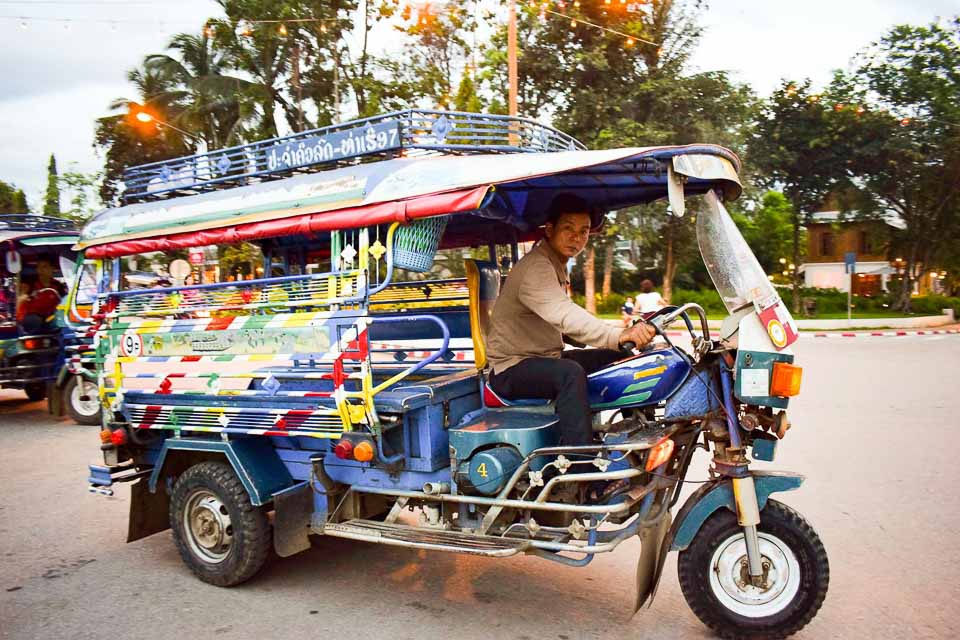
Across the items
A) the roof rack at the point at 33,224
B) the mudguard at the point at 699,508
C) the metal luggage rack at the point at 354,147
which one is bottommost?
the mudguard at the point at 699,508

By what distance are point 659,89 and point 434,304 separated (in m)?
18.2

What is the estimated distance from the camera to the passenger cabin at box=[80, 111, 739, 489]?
150 inches

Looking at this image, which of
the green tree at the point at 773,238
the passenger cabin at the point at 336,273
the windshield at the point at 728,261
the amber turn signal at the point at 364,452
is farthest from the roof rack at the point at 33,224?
the green tree at the point at 773,238

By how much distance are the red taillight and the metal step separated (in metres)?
0.44

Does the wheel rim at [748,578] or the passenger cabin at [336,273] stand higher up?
the passenger cabin at [336,273]

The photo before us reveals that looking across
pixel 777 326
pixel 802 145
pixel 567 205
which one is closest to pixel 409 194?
pixel 567 205

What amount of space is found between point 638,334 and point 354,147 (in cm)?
202

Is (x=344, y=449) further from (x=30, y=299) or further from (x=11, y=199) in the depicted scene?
(x=11, y=199)

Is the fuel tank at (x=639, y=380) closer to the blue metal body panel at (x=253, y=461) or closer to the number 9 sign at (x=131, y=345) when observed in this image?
the blue metal body panel at (x=253, y=461)

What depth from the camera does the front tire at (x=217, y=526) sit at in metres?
4.25

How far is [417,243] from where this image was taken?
12.9 ft

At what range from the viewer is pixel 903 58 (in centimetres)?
2650

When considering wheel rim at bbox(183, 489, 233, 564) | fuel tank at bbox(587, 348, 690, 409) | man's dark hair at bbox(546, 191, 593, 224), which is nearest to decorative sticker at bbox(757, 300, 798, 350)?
fuel tank at bbox(587, 348, 690, 409)

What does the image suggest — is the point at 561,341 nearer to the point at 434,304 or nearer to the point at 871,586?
the point at 434,304
